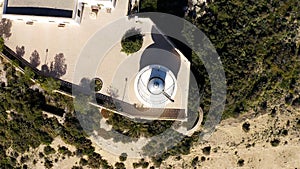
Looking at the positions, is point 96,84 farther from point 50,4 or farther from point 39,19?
point 50,4

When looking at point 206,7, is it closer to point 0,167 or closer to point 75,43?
point 75,43

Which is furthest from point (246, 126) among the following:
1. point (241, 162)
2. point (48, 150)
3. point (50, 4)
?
point (50, 4)

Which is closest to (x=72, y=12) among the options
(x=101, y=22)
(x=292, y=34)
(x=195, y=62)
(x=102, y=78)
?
(x=101, y=22)

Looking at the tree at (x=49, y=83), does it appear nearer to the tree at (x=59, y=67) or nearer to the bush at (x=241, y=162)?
the tree at (x=59, y=67)

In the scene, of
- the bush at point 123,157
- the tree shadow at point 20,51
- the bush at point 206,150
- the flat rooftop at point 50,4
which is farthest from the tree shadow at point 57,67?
the bush at point 206,150

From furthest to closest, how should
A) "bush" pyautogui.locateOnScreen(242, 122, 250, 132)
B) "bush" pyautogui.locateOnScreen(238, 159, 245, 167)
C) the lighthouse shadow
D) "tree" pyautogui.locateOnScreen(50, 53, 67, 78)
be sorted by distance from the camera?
"bush" pyautogui.locateOnScreen(238, 159, 245, 167), "bush" pyautogui.locateOnScreen(242, 122, 250, 132), "tree" pyautogui.locateOnScreen(50, 53, 67, 78), the lighthouse shadow

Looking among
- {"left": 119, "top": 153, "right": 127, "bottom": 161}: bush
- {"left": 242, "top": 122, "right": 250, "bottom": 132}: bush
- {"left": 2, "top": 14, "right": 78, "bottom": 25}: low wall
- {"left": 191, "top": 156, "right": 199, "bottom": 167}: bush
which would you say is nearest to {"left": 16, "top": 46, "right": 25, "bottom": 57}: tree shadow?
{"left": 2, "top": 14, "right": 78, "bottom": 25}: low wall

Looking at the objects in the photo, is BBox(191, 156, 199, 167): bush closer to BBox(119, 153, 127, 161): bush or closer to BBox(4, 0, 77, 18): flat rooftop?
BBox(119, 153, 127, 161): bush
